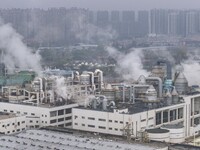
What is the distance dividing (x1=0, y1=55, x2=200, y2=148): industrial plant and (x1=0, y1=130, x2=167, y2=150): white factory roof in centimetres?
103

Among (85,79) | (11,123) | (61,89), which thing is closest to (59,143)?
(11,123)

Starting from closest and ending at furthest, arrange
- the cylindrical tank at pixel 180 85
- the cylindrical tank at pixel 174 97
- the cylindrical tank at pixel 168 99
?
1. the cylindrical tank at pixel 168 99
2. the cylindrical tank at pixel 174 97
3. the cylindrical tank at pixel 180 85

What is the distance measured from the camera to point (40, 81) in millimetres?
15078

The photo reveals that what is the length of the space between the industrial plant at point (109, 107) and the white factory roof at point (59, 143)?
1.03 m

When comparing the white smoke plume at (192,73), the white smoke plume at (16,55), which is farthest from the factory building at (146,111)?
the white smoke plume at (16,55)

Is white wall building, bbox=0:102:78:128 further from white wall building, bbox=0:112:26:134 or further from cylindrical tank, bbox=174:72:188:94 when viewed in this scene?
cylindrical tank, bbox=174:72:188:94

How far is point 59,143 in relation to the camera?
33.3 ft

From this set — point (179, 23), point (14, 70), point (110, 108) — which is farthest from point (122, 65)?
point (179, 23)

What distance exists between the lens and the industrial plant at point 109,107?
41.3ft

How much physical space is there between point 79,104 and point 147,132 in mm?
3605

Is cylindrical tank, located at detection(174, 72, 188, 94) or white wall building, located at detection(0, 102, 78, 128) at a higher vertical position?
cylindrical tank, located at detection(174, 72, 188, 94)

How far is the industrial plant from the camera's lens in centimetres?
1259

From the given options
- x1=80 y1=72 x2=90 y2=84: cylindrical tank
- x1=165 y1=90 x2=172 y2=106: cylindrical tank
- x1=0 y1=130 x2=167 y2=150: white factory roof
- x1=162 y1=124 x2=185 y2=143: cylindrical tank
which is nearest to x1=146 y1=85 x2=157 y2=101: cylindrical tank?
x1=165 y1=90 x2=172 y2=106: cylindrical tank

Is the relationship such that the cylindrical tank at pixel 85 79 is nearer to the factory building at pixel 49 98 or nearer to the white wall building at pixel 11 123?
the factory building at pixel 49 98
